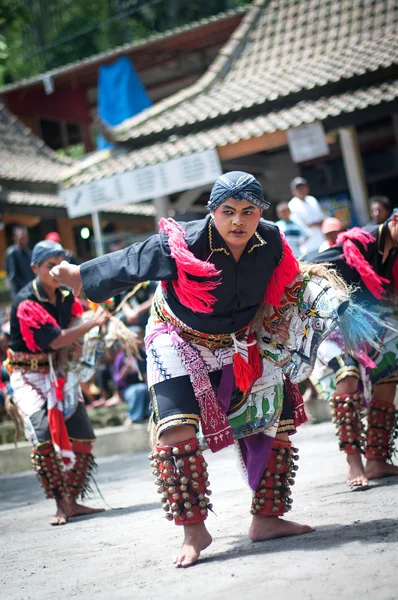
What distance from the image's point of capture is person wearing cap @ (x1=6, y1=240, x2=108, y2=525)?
591 cm

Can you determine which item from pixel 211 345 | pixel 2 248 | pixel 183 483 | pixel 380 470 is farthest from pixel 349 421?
pixel 2 248

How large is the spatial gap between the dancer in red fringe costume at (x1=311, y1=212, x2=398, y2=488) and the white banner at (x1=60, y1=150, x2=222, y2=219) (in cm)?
662

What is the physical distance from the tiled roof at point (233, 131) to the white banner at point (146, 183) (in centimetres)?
9

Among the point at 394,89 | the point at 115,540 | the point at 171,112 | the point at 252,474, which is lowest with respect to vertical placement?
the point at 115,540

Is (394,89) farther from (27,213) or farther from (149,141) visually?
(27,213)

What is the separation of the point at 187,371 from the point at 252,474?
632mm

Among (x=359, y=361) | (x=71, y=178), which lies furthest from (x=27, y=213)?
(x=359, y=361)

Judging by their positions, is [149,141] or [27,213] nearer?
[149,141]

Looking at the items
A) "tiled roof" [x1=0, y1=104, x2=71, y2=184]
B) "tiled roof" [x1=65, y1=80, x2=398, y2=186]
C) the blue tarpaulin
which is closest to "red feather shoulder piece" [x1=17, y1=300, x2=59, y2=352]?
"tiled roof" [x1=65, y1=80, x2=398, y2=186]

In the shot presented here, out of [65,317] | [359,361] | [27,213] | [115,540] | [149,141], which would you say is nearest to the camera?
Result: [115,540]

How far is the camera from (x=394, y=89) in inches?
445

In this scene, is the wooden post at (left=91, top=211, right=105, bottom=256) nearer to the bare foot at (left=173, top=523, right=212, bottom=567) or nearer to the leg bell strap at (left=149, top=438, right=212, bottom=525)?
the leg bell strap at (left=149, top=438, right=212, bottom=525)

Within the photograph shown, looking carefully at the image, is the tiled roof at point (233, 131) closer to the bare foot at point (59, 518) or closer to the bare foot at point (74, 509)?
the bare foot at point (74, 509)

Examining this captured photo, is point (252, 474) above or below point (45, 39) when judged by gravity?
below
